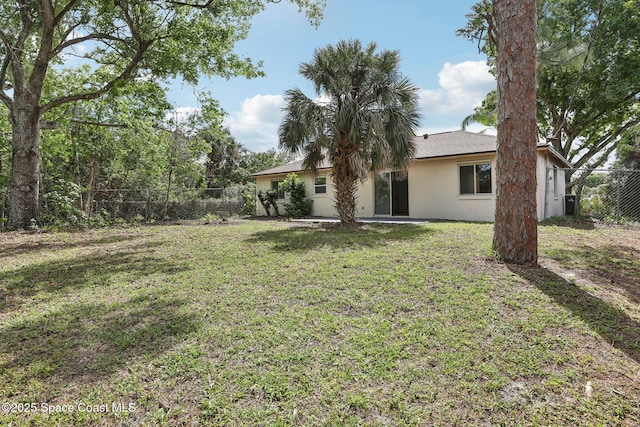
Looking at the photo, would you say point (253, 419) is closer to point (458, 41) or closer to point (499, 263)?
point (499, 263)

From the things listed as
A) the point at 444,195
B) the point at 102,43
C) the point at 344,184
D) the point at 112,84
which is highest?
the point at 102,43

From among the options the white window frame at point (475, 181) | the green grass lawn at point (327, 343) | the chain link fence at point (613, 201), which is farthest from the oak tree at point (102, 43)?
the chain link fence at point (613, 201)

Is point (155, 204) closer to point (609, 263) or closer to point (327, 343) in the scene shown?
point (327, 343)

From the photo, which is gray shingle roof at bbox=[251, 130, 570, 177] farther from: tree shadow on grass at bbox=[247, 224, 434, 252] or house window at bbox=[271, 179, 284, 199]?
house window at bbox=[271, 179, 284, 199]

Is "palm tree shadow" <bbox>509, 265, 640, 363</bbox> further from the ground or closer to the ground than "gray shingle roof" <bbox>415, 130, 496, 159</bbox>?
closer to the ground

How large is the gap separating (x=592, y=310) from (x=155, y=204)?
16.8 meters

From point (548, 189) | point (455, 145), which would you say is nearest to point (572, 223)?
point (548, 189)

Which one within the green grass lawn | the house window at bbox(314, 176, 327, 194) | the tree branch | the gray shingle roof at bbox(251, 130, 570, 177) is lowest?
the green grass lawn

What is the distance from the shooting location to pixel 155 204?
52.8 feet

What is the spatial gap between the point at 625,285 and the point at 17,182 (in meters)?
14.4

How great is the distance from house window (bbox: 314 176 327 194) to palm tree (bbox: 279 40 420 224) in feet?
18.9

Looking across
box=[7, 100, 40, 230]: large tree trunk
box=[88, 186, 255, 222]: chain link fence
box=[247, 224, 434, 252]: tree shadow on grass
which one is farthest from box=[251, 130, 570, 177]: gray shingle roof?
box=[7, 100, 40, 230]: large tree trunk

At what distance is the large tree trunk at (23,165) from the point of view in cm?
977

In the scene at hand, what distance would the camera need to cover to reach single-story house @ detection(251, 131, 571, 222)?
11.7 meters
